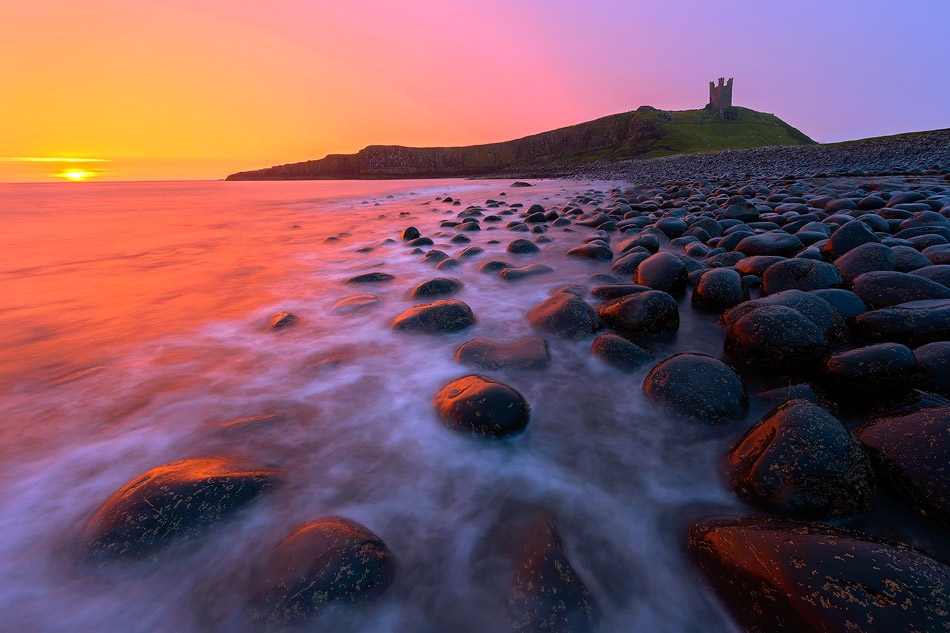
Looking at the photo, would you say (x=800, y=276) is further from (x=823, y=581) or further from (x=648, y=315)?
(x=823, y=581)

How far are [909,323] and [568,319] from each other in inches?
77.7

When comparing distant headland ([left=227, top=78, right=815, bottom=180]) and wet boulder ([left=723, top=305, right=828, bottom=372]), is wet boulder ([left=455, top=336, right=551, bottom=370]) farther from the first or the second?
distant headland ([left=227, top=78, right=815, bottom=180])

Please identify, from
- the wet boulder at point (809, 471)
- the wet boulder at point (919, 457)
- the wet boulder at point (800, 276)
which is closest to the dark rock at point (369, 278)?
the wet boulder at point (800, 276)

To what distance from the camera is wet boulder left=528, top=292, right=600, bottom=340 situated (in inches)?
118

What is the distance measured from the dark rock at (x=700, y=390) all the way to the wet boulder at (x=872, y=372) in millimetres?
465

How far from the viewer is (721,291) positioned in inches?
127

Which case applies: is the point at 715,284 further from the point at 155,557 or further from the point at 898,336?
the point at 155,557

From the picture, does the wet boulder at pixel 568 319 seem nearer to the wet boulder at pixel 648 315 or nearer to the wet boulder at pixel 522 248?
the wet boulder at pixel 648 315

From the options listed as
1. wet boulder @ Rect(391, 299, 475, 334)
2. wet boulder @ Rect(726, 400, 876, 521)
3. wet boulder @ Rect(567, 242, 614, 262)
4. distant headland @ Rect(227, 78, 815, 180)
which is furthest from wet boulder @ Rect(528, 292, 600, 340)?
distant headland @ Rect(227, 78, 815, 180)

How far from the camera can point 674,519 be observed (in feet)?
5.04

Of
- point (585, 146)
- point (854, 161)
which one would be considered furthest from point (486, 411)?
point (585, 146)

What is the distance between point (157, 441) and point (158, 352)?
131cm

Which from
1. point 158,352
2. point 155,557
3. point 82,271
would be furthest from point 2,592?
point 82,271

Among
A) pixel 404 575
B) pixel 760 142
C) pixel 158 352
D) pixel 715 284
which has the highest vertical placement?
pixel 760 142
